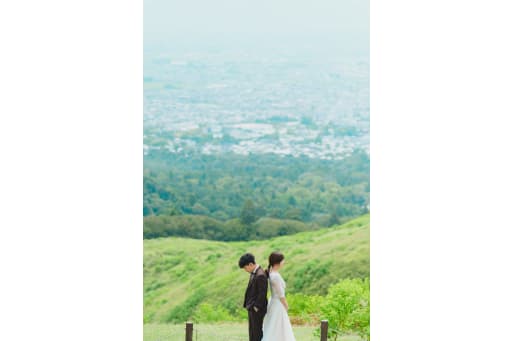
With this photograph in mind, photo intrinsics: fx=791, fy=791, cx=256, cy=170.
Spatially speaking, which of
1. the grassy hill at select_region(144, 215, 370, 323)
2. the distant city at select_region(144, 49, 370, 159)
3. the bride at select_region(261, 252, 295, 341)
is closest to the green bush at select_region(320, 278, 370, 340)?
the bride at select_region(261, 252, 295, 341)

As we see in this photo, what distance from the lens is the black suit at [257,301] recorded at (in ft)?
19.2

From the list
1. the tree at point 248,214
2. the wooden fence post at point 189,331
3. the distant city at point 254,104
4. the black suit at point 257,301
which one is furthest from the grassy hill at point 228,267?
the black suit at point 257,301

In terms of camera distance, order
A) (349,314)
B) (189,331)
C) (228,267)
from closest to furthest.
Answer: (189,331), (349,314), (228,267)

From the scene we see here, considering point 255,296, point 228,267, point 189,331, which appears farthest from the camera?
point 228,267

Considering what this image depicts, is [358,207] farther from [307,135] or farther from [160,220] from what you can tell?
[160,220]

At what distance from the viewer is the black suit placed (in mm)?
5848

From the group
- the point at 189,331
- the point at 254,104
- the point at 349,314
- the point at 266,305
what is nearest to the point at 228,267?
the point at 254,104

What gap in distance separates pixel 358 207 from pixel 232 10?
11.8 ft

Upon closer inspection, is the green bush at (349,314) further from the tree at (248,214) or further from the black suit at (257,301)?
the tree at (248,214)

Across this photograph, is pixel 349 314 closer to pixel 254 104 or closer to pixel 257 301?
pixel 257 301

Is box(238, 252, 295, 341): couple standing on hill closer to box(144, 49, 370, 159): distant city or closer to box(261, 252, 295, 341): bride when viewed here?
box(261, 252, 295, 341): bride

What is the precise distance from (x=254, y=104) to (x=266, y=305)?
21.7 ft

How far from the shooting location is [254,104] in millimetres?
12227
